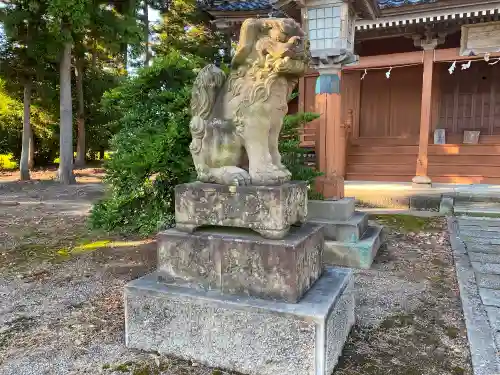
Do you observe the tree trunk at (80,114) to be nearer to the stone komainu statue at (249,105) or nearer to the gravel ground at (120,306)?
the gravel ground at (120,306)

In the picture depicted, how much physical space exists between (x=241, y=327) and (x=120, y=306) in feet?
5.17

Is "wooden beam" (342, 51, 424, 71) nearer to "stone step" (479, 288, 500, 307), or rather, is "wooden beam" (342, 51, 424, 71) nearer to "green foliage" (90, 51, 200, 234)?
"green foliage" (90, 51, 200, 234)

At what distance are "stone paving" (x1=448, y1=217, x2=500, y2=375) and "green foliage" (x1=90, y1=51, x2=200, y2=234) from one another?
3249 millimetres

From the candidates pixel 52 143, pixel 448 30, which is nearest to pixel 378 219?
pixel 448 30

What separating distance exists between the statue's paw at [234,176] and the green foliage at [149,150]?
1.96 meters

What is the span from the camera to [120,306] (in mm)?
3557

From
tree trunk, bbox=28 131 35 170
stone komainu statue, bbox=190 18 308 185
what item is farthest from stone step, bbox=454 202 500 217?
tree trunk, bbox=28 131 35 170

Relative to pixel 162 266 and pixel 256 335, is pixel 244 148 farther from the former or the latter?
pixel 256 335

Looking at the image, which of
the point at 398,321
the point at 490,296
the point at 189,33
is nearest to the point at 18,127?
the point at 189,33

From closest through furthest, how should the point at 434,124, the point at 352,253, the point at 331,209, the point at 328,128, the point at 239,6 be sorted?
the point at 352,253 < the point at 331,209 < the point at 328,128 < the point at 239,6 < the point at 434,124

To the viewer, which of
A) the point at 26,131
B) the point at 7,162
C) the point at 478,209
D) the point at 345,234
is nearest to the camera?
the point at 345,234

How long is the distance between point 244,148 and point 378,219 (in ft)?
16.2

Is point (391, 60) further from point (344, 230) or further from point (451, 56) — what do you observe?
point (344, 230)

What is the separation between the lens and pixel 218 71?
9.13ft
